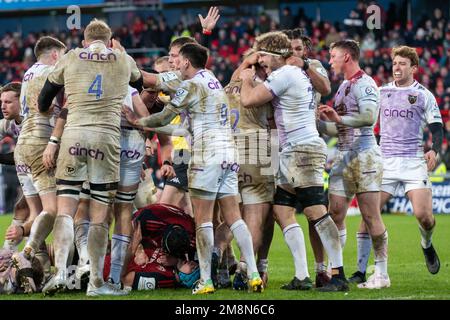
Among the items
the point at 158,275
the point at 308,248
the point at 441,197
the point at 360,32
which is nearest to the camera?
the point at 158,275

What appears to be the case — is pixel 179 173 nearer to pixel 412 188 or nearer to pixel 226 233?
pixel 226 233

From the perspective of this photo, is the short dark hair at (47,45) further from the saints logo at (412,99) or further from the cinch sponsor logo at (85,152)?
the saints logo at (412,99)

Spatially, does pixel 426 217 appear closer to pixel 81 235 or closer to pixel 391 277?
pixel 391 277

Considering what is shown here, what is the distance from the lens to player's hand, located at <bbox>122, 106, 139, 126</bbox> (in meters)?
9.06

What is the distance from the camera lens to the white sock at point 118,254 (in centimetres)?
921

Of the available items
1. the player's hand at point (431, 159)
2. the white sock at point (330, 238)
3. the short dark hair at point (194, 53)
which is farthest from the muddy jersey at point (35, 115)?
the player's hand at point (431, 159)

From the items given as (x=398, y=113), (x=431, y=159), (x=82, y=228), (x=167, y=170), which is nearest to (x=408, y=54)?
(x=398, y=113)

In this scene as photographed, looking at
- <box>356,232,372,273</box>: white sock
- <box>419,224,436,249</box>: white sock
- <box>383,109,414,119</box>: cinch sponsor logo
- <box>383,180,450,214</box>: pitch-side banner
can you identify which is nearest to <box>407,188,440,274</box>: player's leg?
<box>419,224,436,249</box>: white sock

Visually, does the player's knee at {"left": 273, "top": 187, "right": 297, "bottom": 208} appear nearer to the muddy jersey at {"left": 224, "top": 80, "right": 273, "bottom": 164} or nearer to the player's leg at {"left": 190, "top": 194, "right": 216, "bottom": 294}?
the muddy jersey at {"left": 224, "top": 80, "right": 273, "bottom": 164}

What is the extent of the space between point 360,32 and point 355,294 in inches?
973

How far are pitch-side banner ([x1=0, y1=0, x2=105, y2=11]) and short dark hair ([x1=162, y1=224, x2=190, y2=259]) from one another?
2405 cm

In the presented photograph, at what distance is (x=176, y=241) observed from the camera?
9.57 meters

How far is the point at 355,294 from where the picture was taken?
8.92 metres

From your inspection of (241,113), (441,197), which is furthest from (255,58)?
(441,197)
